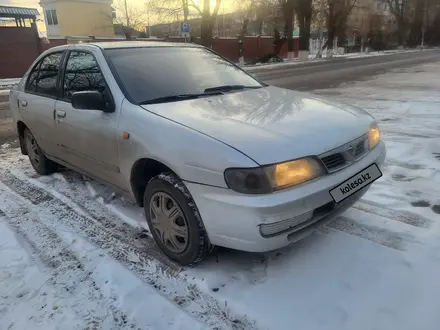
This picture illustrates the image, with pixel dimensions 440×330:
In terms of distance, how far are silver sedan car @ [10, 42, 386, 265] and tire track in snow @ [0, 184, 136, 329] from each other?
0.60 metres

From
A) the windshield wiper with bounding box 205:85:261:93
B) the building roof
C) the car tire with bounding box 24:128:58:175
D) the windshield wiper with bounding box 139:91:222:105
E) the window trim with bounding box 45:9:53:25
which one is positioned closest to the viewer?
the windshield wiper with bounding box 139:91:222:105

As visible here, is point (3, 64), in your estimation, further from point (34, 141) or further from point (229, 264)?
point (229, 264)

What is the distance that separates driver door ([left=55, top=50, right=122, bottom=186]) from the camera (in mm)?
3172

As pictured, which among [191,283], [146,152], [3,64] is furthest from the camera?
[3,64]

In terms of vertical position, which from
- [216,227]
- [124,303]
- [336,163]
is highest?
[336,163]

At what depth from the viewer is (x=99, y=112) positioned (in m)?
3.21

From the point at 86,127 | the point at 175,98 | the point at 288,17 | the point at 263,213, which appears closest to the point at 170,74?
the point at 175,98

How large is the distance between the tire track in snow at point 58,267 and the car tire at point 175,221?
57 cm

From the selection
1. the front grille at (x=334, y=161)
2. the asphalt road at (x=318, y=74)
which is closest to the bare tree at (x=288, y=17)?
the asphalt road at (x=318, y=74)

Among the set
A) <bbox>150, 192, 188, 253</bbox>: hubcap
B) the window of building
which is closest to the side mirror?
<bbox>150, 192, 188, 253</bbox>: hubcap

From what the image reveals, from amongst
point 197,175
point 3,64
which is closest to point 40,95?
point 197,175

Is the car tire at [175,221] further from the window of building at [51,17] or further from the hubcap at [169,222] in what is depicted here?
the window of building at [51,17]

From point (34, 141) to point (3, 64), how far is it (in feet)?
66.3

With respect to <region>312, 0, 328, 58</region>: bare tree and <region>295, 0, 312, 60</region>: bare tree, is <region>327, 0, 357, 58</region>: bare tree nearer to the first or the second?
<region>312, 0, 328, 58</region>: bare tree
